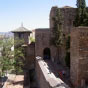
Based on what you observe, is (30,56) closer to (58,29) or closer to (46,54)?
(46,54)

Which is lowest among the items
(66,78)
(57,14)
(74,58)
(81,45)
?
(66,78)

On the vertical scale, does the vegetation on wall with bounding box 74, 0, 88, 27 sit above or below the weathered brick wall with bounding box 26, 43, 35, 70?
above

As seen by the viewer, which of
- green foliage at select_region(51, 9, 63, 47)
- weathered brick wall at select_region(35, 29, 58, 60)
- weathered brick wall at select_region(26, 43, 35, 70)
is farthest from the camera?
weathered brick wall at select_region(26, 43, 35, 70)

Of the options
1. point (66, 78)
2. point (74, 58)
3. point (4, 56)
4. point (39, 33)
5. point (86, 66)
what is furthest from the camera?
point (39, 33)

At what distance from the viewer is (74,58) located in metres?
13.4

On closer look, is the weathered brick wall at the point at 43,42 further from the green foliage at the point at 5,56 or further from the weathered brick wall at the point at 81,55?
the weathered brick wall at the point at 81,55

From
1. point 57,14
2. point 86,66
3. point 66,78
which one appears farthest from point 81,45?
point 57,14

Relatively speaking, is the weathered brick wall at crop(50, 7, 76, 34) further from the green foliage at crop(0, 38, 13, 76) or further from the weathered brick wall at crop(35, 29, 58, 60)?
the green foliage at crop(0, 38, 13, 76)

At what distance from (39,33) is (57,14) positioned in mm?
3896

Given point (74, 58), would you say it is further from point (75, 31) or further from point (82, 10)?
point (82, 10)

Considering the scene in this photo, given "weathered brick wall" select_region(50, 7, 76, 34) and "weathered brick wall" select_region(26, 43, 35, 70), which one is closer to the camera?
"weathered brick wall" select_region(50, 7, 76, 34)

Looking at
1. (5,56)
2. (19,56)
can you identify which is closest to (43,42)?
(19,56)

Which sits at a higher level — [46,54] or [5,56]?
[5,56]

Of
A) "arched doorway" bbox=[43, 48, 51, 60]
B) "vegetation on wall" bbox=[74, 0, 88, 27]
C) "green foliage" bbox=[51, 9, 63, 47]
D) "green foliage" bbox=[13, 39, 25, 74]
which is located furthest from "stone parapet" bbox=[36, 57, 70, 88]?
"arched doorway" bbox=[43, 48, 51, 60]
